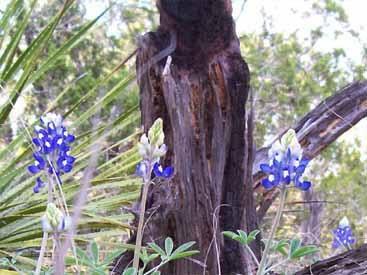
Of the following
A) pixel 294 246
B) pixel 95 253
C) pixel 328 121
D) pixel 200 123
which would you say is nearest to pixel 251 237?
pixel 294 246

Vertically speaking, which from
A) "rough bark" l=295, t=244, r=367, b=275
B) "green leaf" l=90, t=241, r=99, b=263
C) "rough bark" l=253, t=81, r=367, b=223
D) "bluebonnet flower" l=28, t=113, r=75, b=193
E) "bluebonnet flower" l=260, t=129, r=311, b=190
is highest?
"rough bark" l=253, t=81, r=367, b=223

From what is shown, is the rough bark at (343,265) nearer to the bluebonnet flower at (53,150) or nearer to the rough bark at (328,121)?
the bluebonnet flower at (53,150)

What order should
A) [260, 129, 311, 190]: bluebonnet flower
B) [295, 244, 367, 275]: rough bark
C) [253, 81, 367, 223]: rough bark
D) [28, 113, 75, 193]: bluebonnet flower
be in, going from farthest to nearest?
[253, 81, 367, 223]: rough bark, [295, 244, 367, 275]: rough bark, [28, 113, 75, 193]: bluebonnet flower, [260, 129, 311, 190]: bluebonnet flower

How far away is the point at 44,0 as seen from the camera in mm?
7695

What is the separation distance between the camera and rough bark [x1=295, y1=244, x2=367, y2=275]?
132cm

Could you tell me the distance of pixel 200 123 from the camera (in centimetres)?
167

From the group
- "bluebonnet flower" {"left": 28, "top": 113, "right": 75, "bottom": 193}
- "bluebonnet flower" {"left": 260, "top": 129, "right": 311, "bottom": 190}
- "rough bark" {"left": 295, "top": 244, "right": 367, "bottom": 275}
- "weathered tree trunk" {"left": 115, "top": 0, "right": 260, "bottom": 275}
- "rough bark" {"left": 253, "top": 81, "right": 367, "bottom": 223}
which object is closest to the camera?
"bluebonnet flower" {"left": 260, "top": 129, "right": 311, "bottom": 190}

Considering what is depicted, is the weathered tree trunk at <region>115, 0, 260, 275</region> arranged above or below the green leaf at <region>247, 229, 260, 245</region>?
above

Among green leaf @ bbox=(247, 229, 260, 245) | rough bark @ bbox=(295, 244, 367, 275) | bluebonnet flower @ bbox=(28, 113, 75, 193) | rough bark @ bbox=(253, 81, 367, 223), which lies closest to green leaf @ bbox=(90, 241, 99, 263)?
bluebonnet flower @ bbox=(28, 113, 75, 193)

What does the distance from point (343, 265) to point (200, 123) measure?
50 centimetres

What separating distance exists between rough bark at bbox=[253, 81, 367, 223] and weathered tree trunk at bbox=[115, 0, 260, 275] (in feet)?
1.82

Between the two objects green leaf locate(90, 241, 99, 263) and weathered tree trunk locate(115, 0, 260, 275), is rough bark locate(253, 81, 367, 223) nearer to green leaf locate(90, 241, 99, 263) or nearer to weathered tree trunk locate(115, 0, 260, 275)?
weathered tree trunk locate(115, 0, 260, 275)

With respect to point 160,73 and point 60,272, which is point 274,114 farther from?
point 60,272

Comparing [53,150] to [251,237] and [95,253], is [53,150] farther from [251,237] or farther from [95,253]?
[251,237]
